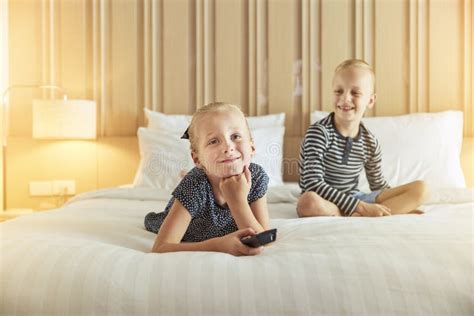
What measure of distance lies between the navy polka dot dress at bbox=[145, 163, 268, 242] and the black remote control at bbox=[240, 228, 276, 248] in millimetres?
236

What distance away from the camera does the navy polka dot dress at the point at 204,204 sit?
4.53 feet

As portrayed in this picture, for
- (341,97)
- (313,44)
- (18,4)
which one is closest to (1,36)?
(18,4)

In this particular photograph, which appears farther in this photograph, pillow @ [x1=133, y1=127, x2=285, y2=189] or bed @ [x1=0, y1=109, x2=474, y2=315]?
pillow @ [x1=133, y1=127, x2=285, y2=189]

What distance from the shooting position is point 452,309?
3.35 feet

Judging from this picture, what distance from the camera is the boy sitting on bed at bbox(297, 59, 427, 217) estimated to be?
1983mm

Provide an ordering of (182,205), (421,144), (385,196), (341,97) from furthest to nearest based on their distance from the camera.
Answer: (421,144) → (341,97) → (385,196) → (182,205)

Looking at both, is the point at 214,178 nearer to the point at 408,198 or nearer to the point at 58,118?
the point at 408,198

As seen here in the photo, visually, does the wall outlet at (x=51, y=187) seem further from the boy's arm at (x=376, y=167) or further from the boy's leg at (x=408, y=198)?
the boy's leg at (x=408, y=198)

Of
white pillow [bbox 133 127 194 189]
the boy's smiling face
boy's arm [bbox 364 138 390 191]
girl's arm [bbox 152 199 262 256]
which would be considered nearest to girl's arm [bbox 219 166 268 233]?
girl's arm [bbox 152 199 262 256]

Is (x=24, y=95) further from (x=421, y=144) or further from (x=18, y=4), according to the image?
(x=421, y=144)

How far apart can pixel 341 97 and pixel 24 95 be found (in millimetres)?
2102

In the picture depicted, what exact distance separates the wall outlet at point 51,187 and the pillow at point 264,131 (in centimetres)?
66

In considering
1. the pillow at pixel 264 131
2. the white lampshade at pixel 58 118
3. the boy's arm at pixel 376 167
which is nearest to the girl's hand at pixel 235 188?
the boy's arm at pixel 376 167

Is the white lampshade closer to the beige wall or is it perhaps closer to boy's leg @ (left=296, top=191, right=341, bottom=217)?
the beige wall
